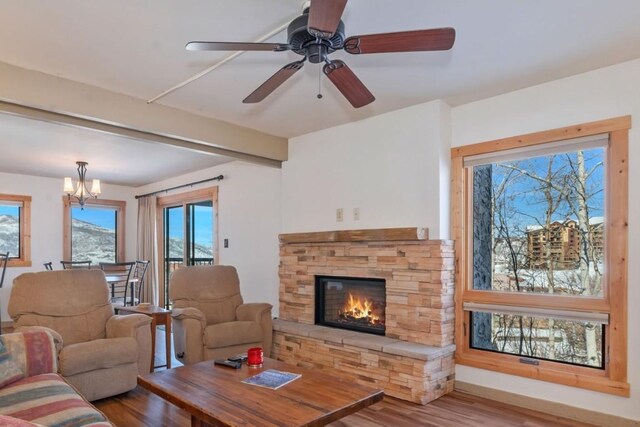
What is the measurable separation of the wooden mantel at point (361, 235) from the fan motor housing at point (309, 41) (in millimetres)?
1967

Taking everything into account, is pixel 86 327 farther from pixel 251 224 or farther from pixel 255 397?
pixel 251 224

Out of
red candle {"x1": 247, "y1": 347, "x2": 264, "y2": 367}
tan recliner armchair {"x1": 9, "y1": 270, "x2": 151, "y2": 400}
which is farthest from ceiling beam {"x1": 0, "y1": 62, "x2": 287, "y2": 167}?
red candle {"x1": 247, "y1": 347, "x2": 264, "y2": 367}

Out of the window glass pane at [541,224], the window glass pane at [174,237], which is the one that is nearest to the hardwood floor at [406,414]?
the window glass pane at [541,224]

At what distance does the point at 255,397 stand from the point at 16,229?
6.33 m

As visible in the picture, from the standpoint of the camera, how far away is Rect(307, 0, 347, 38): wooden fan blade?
60.9 inches

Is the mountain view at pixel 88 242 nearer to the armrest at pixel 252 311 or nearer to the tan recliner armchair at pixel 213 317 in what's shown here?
the tan recliner armchair at pixel 213 317

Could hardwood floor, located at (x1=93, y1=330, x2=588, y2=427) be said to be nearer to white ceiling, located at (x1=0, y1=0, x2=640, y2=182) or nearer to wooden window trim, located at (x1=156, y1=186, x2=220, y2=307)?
white ceiling, located at (x1=0, y1=0, x2=640, y2=182)

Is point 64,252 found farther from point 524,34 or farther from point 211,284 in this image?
point 524,34

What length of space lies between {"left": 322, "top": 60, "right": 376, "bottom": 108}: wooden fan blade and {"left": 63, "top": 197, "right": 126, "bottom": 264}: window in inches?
245

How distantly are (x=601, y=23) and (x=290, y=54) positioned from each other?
5.94 feet

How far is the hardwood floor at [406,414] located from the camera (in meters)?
2.97

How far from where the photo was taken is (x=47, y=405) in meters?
2.02

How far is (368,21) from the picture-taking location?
7.81 ft

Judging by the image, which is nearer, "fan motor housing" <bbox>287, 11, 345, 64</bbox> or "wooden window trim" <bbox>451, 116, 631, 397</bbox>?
"fan motor housing" <bbox>287, 11, 345, 64</bbox>
